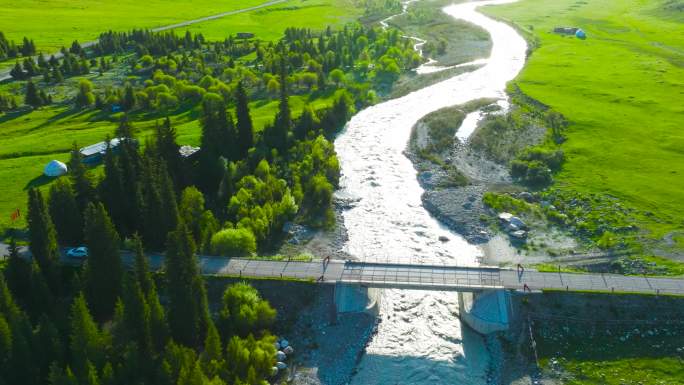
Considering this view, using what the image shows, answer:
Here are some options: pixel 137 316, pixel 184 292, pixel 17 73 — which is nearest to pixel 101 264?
pixel 137 316

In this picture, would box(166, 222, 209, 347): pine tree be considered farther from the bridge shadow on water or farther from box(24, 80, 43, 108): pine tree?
box(24, 80, 43, 108): pine tree

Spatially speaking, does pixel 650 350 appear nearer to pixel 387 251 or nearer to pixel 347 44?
pixel 387 251

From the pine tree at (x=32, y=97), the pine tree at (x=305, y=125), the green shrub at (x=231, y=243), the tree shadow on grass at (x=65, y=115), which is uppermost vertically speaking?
the pine tree at (x=32, y=97)

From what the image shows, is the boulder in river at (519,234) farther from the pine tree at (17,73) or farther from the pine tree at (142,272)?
the pine tree at (17,73)

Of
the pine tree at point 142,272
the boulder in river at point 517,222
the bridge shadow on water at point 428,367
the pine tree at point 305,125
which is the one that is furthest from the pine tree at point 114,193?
the boulder in river at point 517,222

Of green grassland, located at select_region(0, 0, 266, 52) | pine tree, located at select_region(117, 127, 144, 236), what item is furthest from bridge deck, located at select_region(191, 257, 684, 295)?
green grassland, located at select_region(0, 0, 266, 52)

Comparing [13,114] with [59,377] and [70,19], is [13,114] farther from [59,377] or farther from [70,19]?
[70,19]
